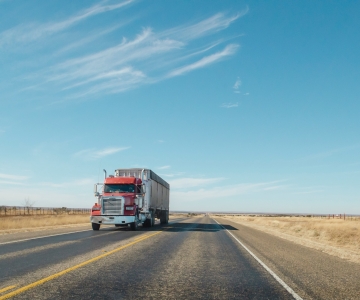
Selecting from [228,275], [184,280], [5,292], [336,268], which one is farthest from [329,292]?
[5,292]

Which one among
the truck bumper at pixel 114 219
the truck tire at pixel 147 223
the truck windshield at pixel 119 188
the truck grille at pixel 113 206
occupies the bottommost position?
the truck tire at pixel 147 223

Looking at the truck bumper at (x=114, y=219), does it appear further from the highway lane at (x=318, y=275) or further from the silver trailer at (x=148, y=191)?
the highway lane at (x=318, y=275)

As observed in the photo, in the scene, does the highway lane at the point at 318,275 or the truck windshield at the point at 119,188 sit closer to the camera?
the highway lane at the point at 318,275

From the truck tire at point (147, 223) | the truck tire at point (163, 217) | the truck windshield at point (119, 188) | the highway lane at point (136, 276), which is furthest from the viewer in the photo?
the truck tire at point (163, 217)

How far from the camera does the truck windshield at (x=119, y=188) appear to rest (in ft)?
82.4

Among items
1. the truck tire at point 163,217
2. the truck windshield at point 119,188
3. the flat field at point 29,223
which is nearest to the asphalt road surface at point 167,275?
the truck windshield at point 119,188

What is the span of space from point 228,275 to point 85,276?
3.23 metres

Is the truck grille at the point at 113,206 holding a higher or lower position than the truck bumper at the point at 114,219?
higher

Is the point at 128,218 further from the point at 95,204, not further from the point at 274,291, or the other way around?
the point at 274,291

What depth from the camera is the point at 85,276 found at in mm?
7773

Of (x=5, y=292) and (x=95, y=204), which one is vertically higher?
(x=95, y=204)

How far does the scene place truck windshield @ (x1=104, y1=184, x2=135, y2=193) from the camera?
82.4ft

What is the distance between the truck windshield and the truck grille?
1.07m

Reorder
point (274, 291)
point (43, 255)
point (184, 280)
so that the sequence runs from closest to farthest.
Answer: point (274, 291) → point (184, 280) → point (43, 255)
